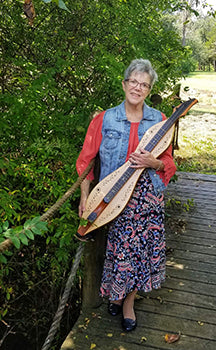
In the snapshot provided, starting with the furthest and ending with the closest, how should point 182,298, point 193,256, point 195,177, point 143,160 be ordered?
point 195,177
point 193,256
point 182,298
point 143,160

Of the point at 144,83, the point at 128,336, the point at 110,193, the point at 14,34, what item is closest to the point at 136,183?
the point at 110,193

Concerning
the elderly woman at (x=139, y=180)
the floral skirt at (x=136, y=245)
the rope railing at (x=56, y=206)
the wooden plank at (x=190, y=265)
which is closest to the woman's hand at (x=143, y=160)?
the elderly woman at (x=139, y=180)

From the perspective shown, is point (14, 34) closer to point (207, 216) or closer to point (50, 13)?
point (50, 13)

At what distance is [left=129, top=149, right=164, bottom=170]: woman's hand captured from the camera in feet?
8.21

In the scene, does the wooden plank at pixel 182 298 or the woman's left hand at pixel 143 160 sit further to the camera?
the wooden plank at pixel 182 298

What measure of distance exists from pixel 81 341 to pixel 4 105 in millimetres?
2044

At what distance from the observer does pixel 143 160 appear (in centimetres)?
250

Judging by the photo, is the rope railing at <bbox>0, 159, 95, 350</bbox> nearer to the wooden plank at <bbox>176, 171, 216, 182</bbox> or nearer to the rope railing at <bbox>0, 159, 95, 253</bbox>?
the rope railing at <bbox>0, 159, 95, 253</bbox>

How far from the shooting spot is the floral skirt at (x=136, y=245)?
2656mm

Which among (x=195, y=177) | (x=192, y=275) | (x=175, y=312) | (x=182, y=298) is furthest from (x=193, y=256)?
(x=195, y=177)

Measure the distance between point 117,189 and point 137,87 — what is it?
2.42ft

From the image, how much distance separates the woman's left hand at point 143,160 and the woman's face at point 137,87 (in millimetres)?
369

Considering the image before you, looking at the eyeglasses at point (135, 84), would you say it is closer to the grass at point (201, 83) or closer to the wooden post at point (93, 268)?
the wooden post at point (93, 268)

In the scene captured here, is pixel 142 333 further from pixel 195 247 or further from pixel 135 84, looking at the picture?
pixel 135 84
